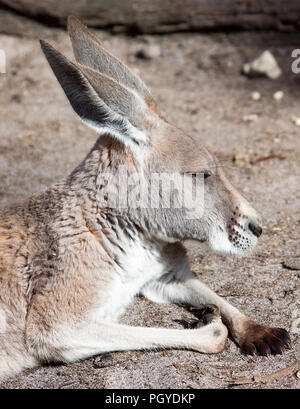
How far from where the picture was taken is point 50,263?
325 cm

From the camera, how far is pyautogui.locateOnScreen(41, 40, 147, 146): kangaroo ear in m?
3.01

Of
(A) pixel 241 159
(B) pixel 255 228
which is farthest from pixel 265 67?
(B) pixel 255 228

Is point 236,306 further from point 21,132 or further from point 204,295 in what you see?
point 21,132

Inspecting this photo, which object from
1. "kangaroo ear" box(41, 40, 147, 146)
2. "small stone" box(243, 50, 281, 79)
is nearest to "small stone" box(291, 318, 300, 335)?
"kangaroo ear" box(41, 40, 147, 146)

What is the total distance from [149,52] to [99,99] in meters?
4.03

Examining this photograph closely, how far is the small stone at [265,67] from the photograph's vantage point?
6391mm

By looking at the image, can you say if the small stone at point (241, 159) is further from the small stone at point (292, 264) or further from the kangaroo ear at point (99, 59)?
the kangaroo ear at point (99, 59)

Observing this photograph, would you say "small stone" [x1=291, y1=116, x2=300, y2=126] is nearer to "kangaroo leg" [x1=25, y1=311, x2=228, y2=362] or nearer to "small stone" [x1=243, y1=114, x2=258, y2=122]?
"small stone" [x1=243, y1=114, x2=258, y2=122]

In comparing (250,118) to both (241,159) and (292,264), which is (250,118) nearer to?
(241,159)

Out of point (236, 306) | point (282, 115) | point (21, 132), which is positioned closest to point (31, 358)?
point (236, 306)

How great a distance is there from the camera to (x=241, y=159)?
5.24 metres

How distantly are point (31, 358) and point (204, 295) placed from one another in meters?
1.01

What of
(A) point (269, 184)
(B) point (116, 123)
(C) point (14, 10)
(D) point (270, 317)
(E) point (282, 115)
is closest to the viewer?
(B) point (116, 123)

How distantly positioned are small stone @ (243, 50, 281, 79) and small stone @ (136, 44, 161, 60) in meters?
1.07
